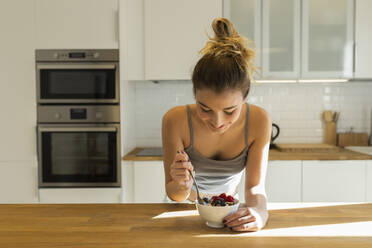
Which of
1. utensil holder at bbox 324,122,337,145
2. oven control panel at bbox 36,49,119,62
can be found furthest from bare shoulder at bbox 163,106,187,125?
utensil holder at bbox 324,122,337,145

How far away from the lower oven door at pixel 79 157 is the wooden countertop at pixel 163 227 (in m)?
1.22

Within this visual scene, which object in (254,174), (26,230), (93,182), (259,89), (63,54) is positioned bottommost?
(93,182)

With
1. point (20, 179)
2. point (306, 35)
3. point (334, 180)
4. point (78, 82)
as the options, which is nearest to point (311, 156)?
point (334, 180)

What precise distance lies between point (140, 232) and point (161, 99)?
7.21ft

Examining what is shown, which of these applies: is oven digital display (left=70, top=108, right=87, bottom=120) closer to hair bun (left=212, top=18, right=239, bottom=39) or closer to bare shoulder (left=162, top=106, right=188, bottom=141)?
bare shoulder (left=162, top=106, right=188, bottom=141)

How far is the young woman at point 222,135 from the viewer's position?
3.76 feet

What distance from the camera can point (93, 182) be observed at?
2.56 meters

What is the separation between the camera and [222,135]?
1553 mm

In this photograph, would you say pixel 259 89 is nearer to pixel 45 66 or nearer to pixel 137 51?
pixel 137 51

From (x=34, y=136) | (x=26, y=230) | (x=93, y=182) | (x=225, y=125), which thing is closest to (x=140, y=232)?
(x=26, y=230)

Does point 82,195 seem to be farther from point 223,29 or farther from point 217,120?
point 223,29

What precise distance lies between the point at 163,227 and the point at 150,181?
1502 mm

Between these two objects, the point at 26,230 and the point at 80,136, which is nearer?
the point at 26,230

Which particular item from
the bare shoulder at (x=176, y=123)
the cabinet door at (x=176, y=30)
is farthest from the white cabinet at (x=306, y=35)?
the bare shoulder at (x=176, y=123)
